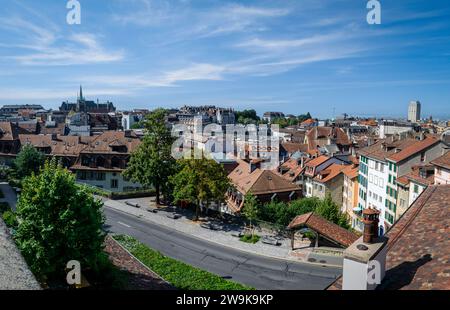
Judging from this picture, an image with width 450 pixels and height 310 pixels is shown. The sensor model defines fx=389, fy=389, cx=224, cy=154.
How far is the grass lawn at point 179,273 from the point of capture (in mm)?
27906

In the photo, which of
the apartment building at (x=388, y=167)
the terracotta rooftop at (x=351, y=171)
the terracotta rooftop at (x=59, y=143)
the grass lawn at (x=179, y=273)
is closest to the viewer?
the grass lawn at (x=179, y=273)

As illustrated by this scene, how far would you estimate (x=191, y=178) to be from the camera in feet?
144

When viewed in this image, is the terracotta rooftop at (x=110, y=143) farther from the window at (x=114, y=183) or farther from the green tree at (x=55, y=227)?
the green tree at (x=55, y=227)

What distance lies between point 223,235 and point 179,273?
1237 cm

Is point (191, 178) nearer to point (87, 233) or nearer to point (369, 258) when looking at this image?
point (87, 233)

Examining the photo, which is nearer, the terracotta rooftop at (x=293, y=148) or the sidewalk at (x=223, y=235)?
the sidewalk at (x=223, y=235)

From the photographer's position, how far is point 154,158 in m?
48.0

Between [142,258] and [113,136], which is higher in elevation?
[113,136]

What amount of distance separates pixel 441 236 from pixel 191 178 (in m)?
32.3

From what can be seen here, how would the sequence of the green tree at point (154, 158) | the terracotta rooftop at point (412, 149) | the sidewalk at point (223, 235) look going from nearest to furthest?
1. the sidewalk at point (223, 235)
2. the green tree at point (154, 158)
3. the terracotta rooftop at point (412, 149)

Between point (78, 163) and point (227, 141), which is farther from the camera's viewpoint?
point (227, 141)

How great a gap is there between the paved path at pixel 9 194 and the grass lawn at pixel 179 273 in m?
19.1

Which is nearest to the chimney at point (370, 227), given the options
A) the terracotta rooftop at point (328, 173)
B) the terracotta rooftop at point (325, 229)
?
the terracotta rooftop at point (325, 229)
